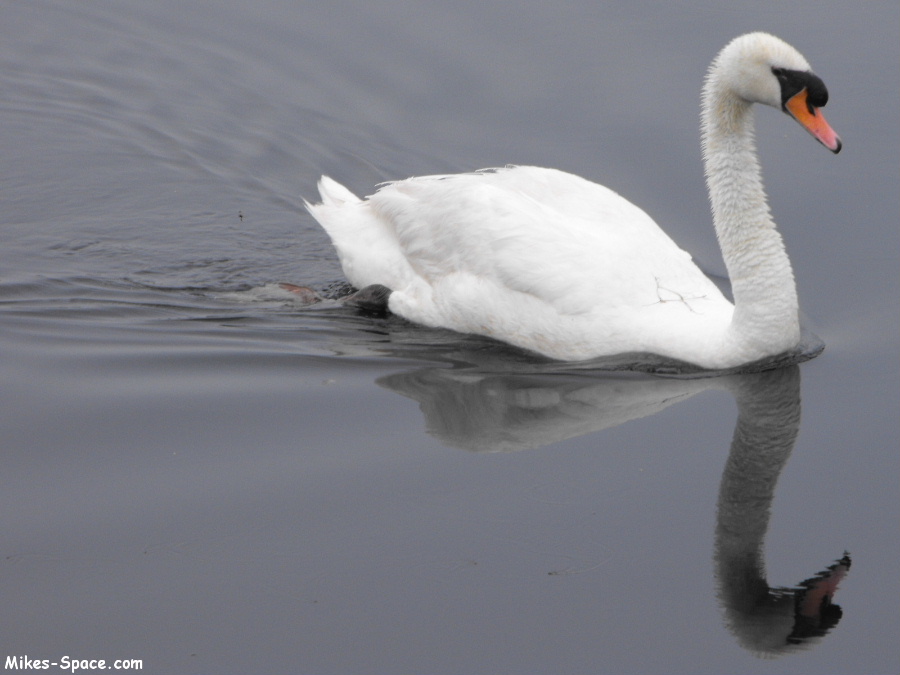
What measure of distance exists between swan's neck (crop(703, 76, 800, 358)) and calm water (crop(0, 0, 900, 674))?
0.37m

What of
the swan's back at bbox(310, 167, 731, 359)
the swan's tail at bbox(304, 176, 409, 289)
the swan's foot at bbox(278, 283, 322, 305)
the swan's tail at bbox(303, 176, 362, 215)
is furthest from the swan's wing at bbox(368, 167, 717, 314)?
the swan's tail at bbox(303, 176, 362, 215)

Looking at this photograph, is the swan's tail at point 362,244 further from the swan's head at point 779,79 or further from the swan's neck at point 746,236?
the swan's head at point 779,79

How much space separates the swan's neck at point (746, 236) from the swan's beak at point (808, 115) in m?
0.43

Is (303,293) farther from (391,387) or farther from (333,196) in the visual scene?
(391,387)

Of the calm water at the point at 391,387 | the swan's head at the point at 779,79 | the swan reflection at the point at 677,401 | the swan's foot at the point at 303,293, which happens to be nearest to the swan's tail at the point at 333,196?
the calm water at the point at 391,387

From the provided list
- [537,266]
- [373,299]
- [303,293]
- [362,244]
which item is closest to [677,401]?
[537,266]

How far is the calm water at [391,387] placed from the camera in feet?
21.9

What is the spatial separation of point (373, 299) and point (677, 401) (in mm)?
2993

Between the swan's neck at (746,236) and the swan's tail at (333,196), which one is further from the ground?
the swan's tail at (333,196)

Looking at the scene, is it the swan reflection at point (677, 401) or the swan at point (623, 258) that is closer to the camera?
the swan reflection at point (677, 401)

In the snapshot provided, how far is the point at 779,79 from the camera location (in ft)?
28.8

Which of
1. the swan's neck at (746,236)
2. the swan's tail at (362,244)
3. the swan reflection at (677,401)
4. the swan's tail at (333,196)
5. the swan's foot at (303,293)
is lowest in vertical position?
the swan reflection at (677,401)

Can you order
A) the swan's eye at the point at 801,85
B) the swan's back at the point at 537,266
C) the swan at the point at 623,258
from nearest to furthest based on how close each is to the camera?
the swan's eye at the point at 801,85 → the swan at the point at 623,258 → the swan's back at the point at 537,266

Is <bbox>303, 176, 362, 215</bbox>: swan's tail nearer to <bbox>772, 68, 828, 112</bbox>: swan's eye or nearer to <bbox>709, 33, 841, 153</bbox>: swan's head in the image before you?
<bbox>709, 33, 841, 153</bbox>: swan's head
